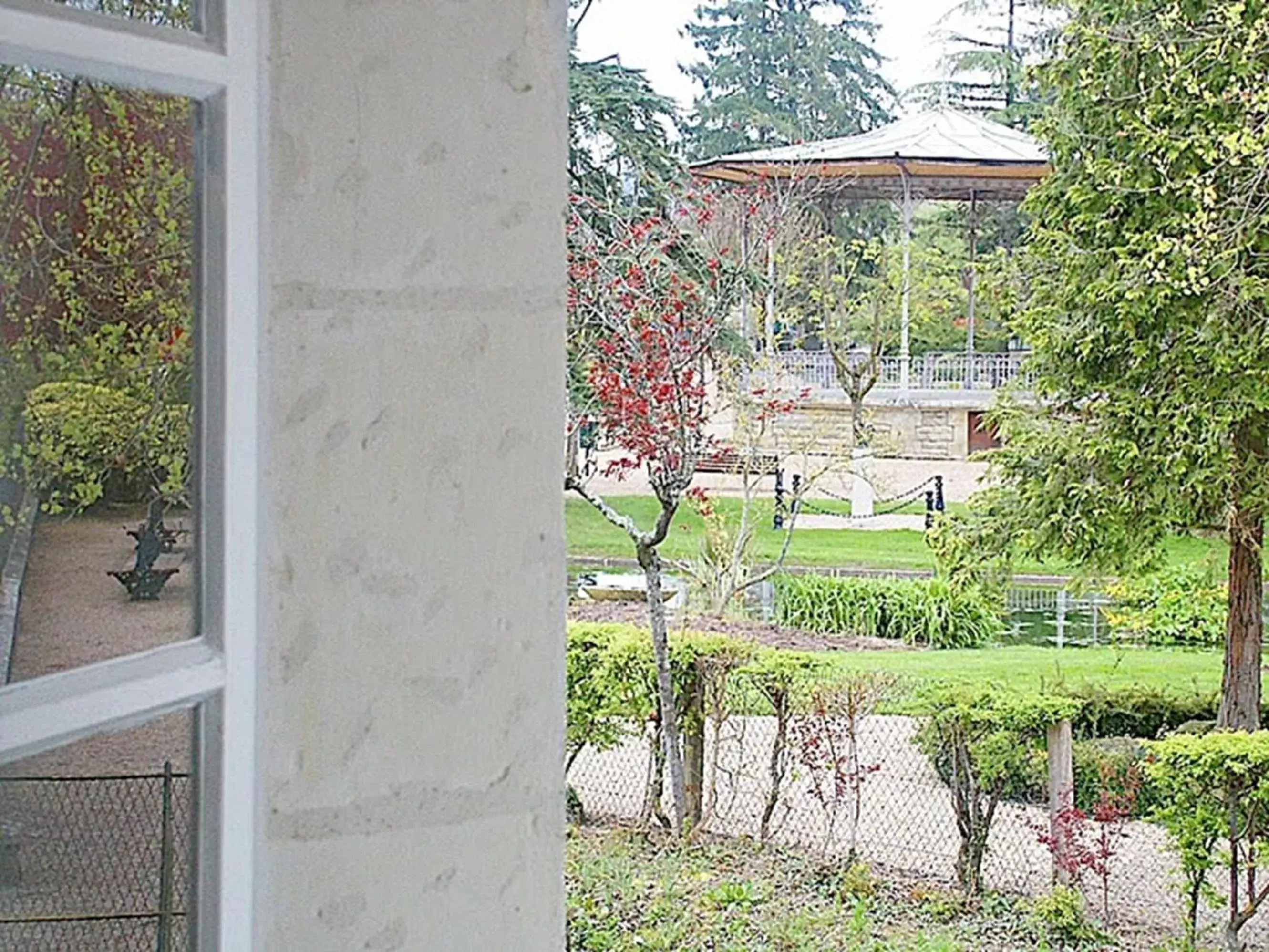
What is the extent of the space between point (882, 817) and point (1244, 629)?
1.54 metres

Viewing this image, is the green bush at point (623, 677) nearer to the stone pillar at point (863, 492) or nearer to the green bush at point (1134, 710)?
the green bush at point (1134, 710)

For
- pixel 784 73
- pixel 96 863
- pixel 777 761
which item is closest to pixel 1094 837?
pixel 777 761

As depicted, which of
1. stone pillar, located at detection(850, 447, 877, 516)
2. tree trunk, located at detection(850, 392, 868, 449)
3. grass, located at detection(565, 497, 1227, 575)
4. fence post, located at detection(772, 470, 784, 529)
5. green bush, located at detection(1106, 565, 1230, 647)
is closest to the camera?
green bush, located at detection(1106, 565, 1230, 647)

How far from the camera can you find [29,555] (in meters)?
0.51

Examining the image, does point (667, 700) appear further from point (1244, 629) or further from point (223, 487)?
point (223, 487)

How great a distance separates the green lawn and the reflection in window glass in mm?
4430

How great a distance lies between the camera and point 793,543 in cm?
793

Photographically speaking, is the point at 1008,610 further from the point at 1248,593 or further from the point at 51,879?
the point at 51,879

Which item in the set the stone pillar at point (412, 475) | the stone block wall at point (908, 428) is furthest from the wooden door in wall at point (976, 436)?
the stone pillar at point (412, 475)

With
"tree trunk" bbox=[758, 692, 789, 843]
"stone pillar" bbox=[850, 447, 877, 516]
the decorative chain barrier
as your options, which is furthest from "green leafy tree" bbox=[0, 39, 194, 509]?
"stone pillar" bbox=[850, 447, 877, 516]

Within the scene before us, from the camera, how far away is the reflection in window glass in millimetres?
507

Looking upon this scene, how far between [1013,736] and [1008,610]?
367 centimetres

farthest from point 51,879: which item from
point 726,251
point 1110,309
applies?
point 726,251

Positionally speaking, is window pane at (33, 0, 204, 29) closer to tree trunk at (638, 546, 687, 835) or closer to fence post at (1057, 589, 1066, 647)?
tree trunk at (638, 546, 687, 835)
